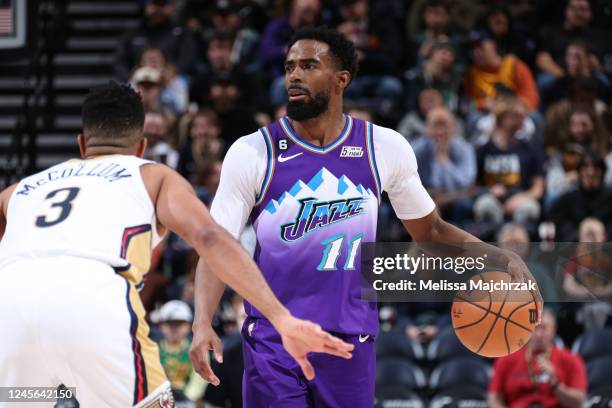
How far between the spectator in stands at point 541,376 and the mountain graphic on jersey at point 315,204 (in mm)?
4101

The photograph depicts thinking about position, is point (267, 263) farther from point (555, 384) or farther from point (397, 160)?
point (555, 384)

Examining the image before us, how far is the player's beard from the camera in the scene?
19.4ft

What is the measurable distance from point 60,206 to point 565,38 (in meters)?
10.1

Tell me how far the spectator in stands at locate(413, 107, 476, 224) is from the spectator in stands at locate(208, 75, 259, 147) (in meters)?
1.93

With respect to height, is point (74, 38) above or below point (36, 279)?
above

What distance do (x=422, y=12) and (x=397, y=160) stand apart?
8.62 m

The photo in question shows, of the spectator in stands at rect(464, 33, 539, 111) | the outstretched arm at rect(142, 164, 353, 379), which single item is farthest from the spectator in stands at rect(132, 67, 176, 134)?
the outstretched arm at rect(142, 164, 353, 379)

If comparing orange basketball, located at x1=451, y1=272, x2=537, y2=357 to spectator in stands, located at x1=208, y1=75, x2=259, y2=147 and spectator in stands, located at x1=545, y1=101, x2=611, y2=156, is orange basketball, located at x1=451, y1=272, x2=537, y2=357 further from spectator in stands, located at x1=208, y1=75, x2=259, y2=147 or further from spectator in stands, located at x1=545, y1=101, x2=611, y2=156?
spectator in stands, located at x1=208, y1=75, x2=259, y2=147

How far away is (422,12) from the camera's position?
14250 millimetres

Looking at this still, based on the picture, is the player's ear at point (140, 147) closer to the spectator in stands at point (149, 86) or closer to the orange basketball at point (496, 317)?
the orange basketball at point (496, 317)

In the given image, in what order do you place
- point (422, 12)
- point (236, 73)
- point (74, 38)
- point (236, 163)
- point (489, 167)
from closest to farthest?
point (236, 163) < point (489, 167) < point (236, 73) < point (422, 12) < point (74, 38)

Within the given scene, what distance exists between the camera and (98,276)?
15.3ft

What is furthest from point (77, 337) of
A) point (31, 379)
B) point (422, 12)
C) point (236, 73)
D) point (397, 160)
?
point (422, 12)

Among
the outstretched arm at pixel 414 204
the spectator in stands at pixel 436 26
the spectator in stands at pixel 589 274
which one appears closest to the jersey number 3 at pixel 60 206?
the outstretched arm at pixel 414 204
